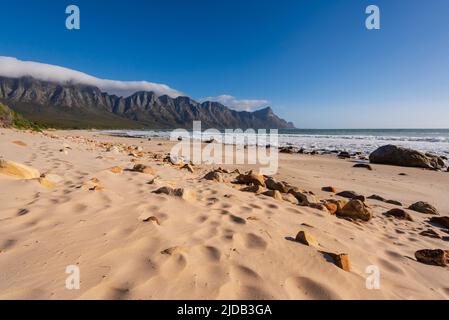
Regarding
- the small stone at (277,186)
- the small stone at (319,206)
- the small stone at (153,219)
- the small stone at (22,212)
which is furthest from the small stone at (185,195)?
the small stone at (277,186)

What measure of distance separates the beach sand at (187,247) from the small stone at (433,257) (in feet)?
0.35

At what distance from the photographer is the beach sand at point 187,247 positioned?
2.01 meters

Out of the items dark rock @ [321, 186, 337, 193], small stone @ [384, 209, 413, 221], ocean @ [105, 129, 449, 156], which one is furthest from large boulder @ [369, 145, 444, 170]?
small stone @ [384, 209, 413, 221]

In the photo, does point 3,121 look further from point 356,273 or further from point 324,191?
point 356,273

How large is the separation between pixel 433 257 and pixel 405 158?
44.5 feet

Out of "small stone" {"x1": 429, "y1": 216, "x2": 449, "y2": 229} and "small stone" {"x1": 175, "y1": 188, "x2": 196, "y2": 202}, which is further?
"small stone" {"x1": 429, "y1": 216, "x2": 449, "y2": 229}

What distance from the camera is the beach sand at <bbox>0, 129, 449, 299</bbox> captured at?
6.60ft

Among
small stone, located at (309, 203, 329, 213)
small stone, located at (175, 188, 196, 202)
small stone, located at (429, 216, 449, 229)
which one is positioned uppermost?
small stone, located at (175, 188, 196, 202)

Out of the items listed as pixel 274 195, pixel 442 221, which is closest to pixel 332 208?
pixel 274 195

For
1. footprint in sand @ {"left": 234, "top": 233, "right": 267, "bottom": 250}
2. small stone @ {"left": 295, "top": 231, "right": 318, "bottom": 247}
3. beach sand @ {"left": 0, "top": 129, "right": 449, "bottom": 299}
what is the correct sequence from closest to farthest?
beach sand @ {"left": 0, "top": 129, "right": 449, "bottom": 299}
footprint in sand @ {"left": 234, "top": 233, "right": 267, "bottom": 250}
small stone @ {"left": 295, "top": 231, "right": 318, "bottom": 247}

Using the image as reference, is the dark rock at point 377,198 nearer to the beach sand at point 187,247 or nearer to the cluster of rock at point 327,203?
the cluster of rock at point 327,203

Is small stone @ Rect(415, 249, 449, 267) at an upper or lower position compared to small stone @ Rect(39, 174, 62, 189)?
lower

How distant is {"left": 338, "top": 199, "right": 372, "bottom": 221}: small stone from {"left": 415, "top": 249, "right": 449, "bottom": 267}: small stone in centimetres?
159

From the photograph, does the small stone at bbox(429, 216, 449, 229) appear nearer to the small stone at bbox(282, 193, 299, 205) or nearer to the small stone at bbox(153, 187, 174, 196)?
the small stone at bbox(282, 193, 299, 205)
